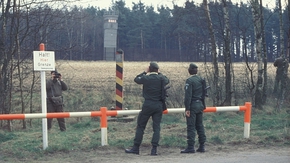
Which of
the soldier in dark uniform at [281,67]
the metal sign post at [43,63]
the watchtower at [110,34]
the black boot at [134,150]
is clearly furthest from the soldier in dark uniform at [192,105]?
the watchtower at [110,34]

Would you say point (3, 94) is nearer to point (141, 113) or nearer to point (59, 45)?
point (59, 45)

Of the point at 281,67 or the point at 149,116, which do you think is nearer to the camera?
the point at 149,116

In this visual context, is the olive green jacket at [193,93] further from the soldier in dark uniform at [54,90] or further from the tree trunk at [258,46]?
the tree trunk at [258,46]

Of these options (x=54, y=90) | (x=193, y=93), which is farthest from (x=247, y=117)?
(x=54, y=90)

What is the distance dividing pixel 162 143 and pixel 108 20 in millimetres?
63616

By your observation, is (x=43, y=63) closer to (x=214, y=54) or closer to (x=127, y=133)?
(x=127, y=133)

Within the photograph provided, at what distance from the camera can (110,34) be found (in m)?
72.8

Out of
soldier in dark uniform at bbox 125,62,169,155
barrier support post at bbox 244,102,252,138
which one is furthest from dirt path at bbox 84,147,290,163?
barrier support post at bbox 244,102,252,138

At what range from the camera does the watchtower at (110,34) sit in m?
72.0

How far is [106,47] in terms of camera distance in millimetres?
72812

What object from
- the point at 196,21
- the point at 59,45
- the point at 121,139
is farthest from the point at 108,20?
the point at 121,139

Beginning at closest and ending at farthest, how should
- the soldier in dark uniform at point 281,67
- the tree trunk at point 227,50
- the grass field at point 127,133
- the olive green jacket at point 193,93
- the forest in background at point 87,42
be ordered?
the olive green jacket at point 193,93, the grass field at point 127,133, the forest in background at point 87,42, the tree trunk at point 227,50, the soldier in dark uniform at point 281,67

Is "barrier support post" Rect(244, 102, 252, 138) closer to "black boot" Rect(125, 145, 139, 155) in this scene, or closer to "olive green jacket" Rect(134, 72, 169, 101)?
"olive green jacket" Rect(134, 72, 169, 101)

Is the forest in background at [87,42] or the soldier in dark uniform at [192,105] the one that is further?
the forest in background at [87,42]
